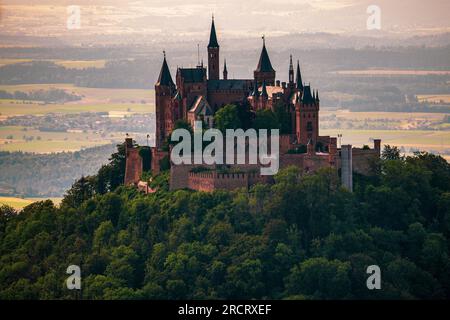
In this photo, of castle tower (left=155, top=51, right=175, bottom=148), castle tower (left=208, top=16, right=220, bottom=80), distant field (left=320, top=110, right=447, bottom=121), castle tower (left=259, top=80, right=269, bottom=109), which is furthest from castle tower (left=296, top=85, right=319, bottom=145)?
distant field (left=320, top=110, right=447, bottom=121)

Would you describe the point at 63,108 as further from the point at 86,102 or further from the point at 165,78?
the point at 165,78

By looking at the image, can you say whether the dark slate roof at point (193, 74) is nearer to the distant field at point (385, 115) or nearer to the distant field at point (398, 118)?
the distant field at point (398, 118)

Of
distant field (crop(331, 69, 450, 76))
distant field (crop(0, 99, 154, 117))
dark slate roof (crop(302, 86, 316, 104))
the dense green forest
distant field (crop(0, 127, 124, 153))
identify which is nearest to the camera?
the dense green forest

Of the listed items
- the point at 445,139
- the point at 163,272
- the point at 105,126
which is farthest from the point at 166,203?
the point at 105,126

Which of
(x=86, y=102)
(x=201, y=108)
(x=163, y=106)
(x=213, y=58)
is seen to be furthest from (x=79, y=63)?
(x=201, y=108)

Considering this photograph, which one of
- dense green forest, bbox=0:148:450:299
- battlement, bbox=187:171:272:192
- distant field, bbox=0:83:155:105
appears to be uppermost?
distant field, bbox=0:83:155:105

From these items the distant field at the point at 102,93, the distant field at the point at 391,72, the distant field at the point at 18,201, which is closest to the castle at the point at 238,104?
the distant field at the point at 18,201

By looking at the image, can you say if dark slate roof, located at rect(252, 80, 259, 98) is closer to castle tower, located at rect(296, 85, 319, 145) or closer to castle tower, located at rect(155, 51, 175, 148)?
castle tower, located at rect(296, 85, 319, 145)

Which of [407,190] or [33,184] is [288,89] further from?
[33,184]
